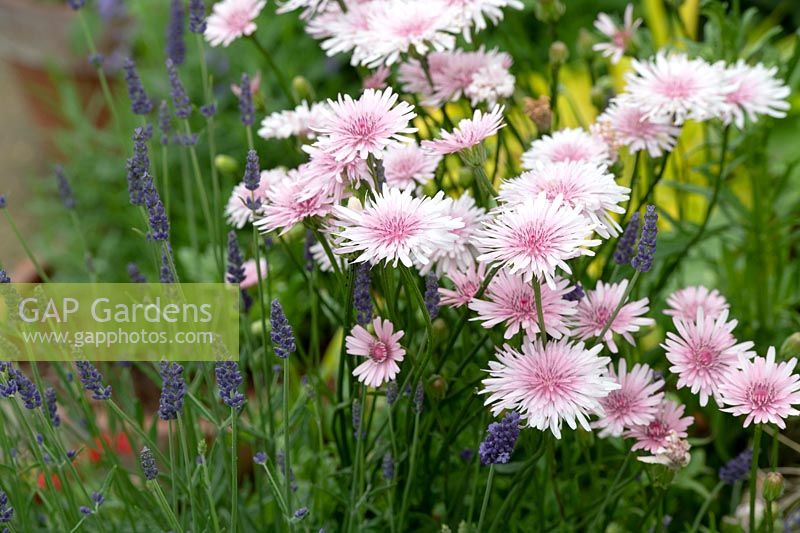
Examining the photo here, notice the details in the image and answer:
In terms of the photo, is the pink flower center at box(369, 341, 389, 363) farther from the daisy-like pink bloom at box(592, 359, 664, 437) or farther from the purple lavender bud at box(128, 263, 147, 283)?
the purple lavender bud at box(128, 263, 147, 283)

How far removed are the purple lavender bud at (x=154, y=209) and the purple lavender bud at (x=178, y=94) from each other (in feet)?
0.67

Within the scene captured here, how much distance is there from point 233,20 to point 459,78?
0.24 metres

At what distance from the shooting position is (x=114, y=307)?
1.03m

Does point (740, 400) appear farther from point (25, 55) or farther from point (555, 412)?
point (25, 55)

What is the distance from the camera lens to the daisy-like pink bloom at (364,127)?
0.70 meters

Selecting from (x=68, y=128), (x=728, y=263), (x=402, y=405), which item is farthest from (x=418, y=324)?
(x=68, y=128)

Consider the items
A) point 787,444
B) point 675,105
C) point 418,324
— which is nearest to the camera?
point 675,105

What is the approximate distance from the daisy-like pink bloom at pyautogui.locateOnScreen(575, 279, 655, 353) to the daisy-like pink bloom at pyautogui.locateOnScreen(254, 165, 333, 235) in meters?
0.22

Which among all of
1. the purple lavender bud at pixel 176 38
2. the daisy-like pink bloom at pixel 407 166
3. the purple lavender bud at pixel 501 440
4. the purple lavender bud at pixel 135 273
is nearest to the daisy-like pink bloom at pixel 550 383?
the purple lavender bud at pixel 501 440

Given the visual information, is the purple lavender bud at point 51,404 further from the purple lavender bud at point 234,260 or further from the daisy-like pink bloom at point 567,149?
the daisy-like pink bloom at point 567,149

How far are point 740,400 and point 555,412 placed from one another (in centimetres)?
15

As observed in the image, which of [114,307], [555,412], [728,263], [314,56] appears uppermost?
[314,56]

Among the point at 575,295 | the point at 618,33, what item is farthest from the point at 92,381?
the point at 618,33

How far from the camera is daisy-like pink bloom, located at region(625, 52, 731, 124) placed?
0.86 meters
